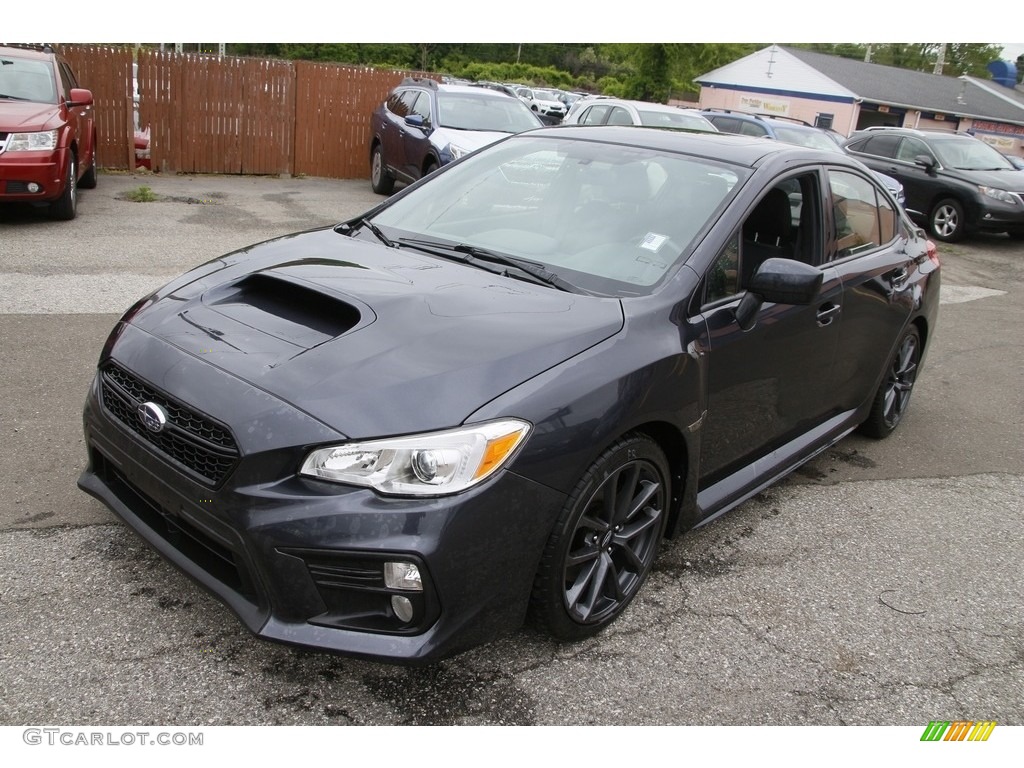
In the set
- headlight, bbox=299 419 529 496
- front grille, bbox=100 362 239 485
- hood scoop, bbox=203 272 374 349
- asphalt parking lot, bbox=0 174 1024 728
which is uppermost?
hood scoop, bbox=203 272 374 349

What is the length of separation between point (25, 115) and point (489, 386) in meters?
8.03

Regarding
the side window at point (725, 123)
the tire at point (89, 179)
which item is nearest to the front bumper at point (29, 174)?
the tire at point (89, 179)

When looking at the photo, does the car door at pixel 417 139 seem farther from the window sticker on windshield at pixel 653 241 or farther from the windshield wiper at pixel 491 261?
the window sticker on windshield at pixel 653 241

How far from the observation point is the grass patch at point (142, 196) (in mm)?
10664

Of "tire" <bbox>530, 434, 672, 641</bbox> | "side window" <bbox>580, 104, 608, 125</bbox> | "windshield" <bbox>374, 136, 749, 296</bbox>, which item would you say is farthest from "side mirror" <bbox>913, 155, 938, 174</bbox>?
"tire" <bbox>530, 434, 672, 641</bbox>

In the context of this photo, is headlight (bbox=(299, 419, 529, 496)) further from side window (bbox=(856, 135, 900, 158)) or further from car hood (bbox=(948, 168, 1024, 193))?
side window (bbox=(856, 135, 900, 158))

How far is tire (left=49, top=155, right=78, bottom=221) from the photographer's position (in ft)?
29.3

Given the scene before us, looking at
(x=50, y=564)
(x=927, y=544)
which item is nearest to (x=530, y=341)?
(x=50, y=564)

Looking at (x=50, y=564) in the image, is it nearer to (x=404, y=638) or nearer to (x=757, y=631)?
(x=404, y=638)

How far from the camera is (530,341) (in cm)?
272

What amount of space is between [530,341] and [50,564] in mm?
1920

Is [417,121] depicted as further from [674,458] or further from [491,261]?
[674,458]

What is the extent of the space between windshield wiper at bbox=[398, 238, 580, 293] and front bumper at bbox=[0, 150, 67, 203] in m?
6.37

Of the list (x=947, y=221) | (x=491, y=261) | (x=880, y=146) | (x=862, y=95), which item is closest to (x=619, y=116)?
(x=880, y=146)
